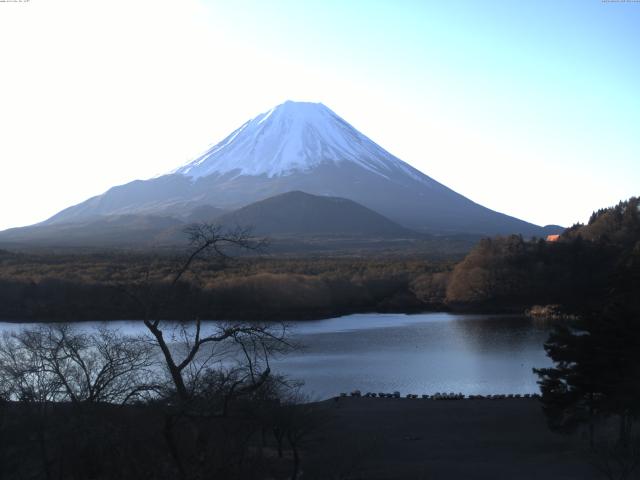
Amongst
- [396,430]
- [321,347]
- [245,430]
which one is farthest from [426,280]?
[245,430]

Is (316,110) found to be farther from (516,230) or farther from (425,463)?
(425,463)

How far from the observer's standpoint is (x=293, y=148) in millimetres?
97062

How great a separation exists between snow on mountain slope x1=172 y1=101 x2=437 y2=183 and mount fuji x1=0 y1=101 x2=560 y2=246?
0.12 meters

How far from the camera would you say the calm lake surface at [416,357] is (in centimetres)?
1561

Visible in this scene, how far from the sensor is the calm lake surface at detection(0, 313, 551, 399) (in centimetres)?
1561

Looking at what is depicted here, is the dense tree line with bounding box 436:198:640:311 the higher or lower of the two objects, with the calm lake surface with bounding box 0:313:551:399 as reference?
higher

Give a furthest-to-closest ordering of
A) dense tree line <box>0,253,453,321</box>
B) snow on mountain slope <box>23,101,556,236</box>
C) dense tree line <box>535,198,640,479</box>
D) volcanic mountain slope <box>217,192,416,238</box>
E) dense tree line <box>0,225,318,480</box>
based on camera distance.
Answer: snow on mountain slope <box>23,101,556,236</box> → volcanic mountain slope <box>217,192,416,238</box> → dense tree line <box>0,253,453,321</box> → dense tree line <box>535,198,640,479</box> → dense tree line <box>0,225,318,480</box>

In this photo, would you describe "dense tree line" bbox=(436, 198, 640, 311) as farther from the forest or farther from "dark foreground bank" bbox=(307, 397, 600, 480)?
"dark foreground bank" bbox=(307, 397, 600, 480)

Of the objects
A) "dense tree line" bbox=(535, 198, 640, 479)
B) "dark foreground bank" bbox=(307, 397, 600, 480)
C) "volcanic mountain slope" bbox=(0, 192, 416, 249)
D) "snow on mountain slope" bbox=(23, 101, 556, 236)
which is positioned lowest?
"dark foreground bank" bbox=(307, 397, 600, 480)

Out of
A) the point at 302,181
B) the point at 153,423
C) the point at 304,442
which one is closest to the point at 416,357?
the point at 304,442

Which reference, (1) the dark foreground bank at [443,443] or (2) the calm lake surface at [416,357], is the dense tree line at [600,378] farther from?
(2) the calm lake surface at [416,357]

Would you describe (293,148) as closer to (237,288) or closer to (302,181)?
(302,181)

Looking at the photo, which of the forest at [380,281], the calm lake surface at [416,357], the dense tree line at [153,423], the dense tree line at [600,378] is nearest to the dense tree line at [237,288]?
the forest at [380,281]

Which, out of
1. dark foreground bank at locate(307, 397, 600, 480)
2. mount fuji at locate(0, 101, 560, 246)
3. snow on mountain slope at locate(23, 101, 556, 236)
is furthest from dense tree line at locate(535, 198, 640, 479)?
snow on mountain slope at locate(23, 101, 556, 236)
